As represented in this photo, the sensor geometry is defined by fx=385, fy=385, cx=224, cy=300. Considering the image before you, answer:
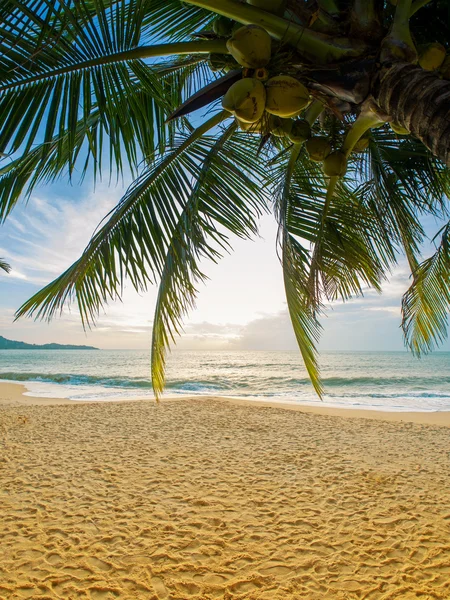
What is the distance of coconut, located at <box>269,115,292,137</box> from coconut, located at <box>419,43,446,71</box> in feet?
1.92

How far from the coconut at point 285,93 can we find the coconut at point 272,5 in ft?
0.95

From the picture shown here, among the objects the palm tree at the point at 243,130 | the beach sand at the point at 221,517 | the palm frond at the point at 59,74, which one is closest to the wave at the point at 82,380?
the beach sand at the point at 221,517

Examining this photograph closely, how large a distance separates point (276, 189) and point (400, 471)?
3.72 meters

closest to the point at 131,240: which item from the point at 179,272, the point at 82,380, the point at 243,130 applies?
the point at 179,272

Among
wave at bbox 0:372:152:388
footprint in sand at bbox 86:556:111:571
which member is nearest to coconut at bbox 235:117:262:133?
footprint in sand at bbox 86:556:111:571

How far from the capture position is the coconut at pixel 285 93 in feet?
4.56

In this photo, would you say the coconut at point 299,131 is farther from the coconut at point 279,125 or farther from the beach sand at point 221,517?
the beach sand at point 221,517

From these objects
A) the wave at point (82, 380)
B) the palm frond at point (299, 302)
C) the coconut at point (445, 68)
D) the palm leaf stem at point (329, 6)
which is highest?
the palm leaf stem at point (329, 6)

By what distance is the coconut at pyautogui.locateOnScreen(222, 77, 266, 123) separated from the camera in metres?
1.38

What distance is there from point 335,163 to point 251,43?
797 millimetres

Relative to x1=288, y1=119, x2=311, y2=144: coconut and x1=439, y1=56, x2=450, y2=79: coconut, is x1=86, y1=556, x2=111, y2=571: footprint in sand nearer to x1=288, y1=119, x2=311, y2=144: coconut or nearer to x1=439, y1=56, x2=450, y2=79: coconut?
x1=288, y1=119, x2=311, y2=144: coconut

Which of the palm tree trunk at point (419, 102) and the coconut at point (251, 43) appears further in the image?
the coconut at point (251, 43)

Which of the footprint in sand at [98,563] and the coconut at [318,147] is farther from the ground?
the coconut at [318,147]

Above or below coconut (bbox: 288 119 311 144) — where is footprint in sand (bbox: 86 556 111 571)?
below
